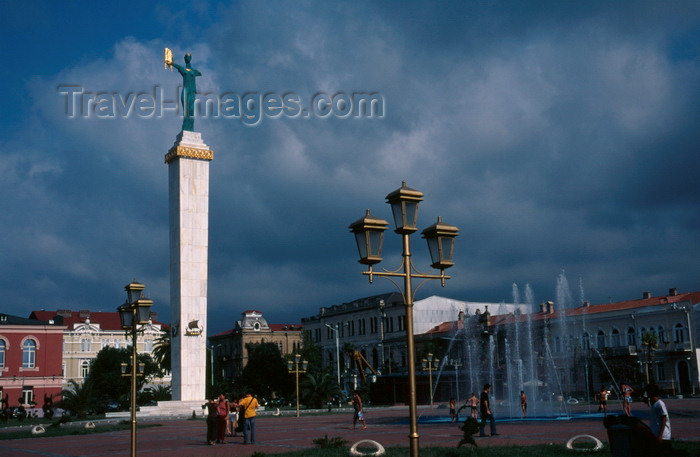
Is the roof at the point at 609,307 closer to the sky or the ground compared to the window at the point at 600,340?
closer to the sky

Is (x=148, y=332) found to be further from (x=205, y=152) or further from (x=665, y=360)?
(x=665, y=360)

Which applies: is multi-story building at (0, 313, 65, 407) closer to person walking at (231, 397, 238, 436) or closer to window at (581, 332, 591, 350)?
person walking at (231, 397, 238, 436)

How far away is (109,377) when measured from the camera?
244ft

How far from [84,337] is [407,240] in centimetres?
8911

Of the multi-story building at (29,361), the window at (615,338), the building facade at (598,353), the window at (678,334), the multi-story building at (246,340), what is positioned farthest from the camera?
the multi-story building at (246,340)

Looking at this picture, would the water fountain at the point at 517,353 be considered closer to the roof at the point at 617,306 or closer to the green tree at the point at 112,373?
the roof at the point at 617,306

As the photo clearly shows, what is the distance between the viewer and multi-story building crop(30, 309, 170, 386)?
8988 centimetres

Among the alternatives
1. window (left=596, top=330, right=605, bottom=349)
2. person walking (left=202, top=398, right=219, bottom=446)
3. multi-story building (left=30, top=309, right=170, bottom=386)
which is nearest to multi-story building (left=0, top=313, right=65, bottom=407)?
multi-story building (left=30, top=309, right=170, bottom=386)

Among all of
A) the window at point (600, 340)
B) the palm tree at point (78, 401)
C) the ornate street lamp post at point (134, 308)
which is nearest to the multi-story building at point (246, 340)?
the window at point (600, 340)

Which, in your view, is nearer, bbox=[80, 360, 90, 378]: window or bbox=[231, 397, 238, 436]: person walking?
bbox=[231, 397, 238, 436]: person walking

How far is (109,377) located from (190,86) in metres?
38.8

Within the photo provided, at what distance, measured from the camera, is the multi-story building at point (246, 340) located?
102 metres

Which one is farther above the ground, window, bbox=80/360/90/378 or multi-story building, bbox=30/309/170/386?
multi-story building, bbox=30/309/170/386

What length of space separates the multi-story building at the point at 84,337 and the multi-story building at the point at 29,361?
17.8 metres
